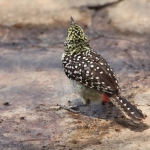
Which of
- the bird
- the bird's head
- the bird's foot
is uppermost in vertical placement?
the bird's head

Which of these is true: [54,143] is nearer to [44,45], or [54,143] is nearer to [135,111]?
[135,111]

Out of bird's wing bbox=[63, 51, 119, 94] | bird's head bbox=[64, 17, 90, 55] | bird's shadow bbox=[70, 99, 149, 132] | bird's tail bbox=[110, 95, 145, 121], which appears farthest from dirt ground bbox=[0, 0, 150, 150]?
bird's head bbox=[64, 17, 90, 55]

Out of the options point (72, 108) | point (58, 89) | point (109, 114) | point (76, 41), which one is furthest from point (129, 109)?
point (58, 89)

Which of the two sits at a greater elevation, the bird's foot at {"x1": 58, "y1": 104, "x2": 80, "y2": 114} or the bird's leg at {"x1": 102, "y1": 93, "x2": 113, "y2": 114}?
the bird's leg at {"x1": 102, "y1": 93, "x2": 113, "y2": 114}

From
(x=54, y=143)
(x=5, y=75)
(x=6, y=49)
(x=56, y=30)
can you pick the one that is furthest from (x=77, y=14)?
(x=54, y=143)

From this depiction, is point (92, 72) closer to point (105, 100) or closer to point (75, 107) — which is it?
point (105, 100)

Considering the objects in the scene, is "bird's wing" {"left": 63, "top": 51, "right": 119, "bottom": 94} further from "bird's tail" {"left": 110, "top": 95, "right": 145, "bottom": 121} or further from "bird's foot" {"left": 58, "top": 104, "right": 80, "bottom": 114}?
"bird's foot" {"left": 58, "top": 104, "right": 80, "bottom": 114}

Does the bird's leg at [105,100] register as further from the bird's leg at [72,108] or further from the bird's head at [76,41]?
the bird's head at [76,41]
